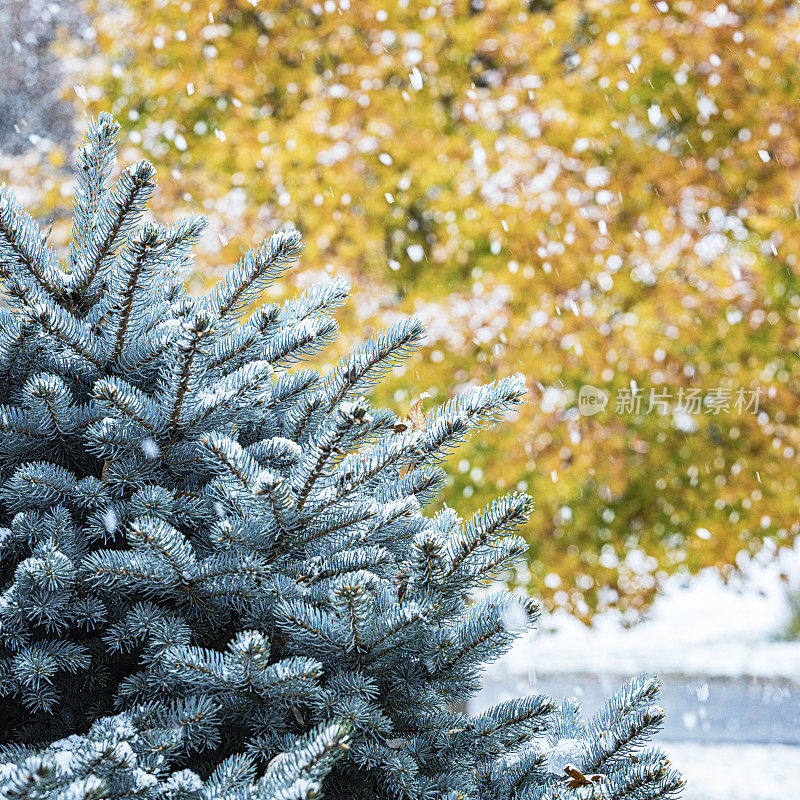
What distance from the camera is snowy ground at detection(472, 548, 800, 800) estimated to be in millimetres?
4984

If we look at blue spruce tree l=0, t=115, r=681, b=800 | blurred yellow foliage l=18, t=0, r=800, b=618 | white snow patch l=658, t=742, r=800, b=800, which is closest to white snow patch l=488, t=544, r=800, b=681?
white snow patch l=658, t=742, r=800, b=800

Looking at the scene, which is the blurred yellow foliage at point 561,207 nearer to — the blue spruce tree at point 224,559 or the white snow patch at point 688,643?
the white snow patch at point 688,643

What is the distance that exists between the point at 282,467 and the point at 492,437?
3.27 meters

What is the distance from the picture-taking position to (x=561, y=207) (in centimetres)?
434

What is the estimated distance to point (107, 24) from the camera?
15.7ft

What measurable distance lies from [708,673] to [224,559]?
24.6 ft

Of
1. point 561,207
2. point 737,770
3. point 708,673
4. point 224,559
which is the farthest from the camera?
point 708,673

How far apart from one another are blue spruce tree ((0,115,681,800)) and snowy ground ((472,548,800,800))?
3.74 metres

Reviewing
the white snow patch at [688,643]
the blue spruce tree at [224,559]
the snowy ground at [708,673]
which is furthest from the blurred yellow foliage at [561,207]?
the blue spruce tree at [224,559]

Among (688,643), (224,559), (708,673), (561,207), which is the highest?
(561,207)

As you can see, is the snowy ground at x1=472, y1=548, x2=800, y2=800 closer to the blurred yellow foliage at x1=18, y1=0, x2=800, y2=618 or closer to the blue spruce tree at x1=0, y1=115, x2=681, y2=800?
the blurred yellow foliage at x1=18, y1=0, x2=800, y2=618

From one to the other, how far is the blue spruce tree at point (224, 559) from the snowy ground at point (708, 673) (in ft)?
12.3

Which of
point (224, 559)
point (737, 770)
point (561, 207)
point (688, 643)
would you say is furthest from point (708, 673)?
point (224, 559)

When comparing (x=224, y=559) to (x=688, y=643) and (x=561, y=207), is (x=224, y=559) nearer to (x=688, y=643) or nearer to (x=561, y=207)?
(x=561, y=207)
